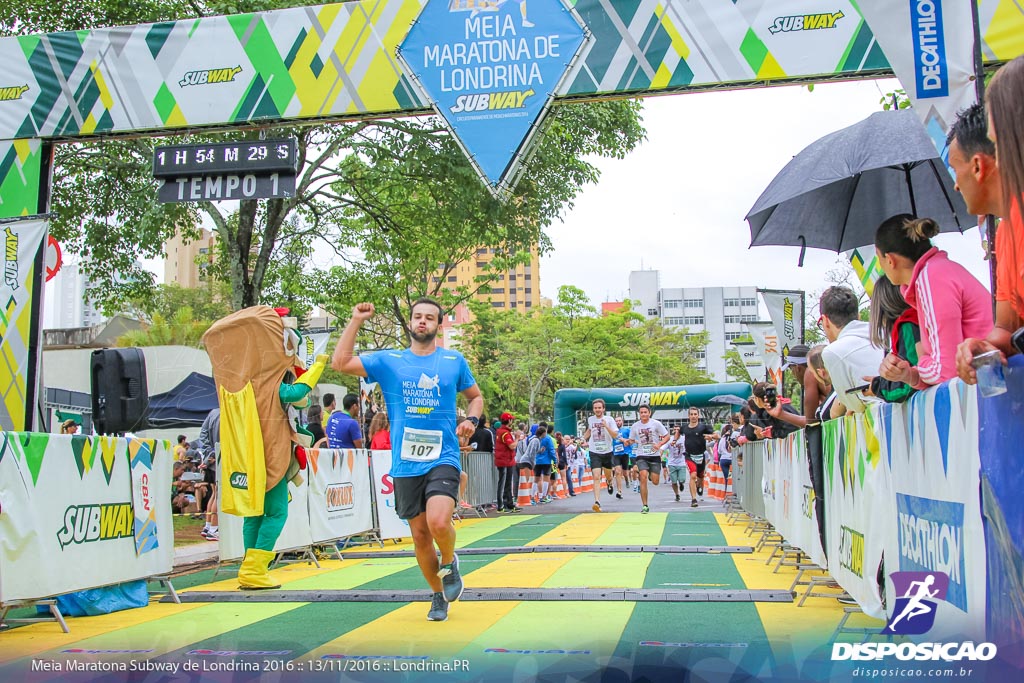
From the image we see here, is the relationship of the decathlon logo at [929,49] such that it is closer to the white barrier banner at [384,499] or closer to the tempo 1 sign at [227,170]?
the tempo 1 sign at [227,170]

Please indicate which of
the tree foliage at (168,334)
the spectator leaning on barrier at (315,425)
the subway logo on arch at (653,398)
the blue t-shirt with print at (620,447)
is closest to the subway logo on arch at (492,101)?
the spectator leaning on barrier at (315,425)

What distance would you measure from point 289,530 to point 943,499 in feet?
24.7

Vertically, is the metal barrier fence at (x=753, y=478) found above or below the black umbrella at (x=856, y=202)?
below

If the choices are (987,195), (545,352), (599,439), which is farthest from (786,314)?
(545,352)

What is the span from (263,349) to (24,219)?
304 centimetres

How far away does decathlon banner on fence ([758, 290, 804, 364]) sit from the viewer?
1692 cm

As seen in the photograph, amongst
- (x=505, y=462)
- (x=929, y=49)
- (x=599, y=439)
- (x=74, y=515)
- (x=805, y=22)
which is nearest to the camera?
(x=74, y=515)

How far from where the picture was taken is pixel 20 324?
9.55 metres

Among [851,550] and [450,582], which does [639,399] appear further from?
[851,550]

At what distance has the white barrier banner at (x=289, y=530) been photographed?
8914 mm

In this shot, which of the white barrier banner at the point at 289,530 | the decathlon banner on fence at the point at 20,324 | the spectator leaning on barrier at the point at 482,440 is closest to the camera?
the white barrier banner at the point at 289,530

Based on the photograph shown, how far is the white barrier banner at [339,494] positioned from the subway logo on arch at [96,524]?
3.45 m

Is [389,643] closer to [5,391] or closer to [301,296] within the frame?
[5,391]

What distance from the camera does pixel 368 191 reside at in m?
15.7
